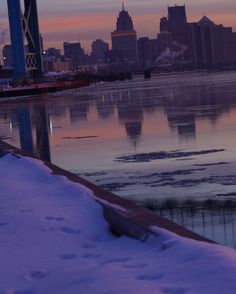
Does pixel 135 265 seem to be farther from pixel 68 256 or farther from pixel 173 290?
pixel 173 290

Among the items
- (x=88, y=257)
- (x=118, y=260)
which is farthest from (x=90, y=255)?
(x=118, y=260)

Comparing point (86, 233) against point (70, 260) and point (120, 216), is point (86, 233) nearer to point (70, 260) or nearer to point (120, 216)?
point (120, 216)

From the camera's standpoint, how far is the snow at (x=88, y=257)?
5031 millimetres

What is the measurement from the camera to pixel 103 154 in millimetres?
16234

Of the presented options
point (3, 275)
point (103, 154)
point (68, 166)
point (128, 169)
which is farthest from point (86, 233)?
point (103, 154)

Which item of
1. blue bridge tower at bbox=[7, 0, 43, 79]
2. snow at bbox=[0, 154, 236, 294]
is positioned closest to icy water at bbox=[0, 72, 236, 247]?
snow at bbox=[0, 154, 236, 294]

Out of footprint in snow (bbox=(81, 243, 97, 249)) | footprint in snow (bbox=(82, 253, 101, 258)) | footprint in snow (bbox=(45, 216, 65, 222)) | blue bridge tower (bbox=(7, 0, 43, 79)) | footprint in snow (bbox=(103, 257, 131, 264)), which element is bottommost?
footprint in snow (bbox=(81, 243, 97, 249))

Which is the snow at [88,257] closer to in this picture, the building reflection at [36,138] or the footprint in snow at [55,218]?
the footprint in snow at [55,218]

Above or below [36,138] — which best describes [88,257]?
above

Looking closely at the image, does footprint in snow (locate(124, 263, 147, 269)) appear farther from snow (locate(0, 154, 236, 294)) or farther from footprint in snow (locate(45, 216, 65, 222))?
footprint in snow (locate(45, 216, 65, 222))

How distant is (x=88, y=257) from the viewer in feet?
19.9

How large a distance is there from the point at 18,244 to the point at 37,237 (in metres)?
0.26

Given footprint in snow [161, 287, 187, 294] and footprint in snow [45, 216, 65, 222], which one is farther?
footprint in snow [45, 216, 65, 222]

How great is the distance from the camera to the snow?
5031 millimetres
